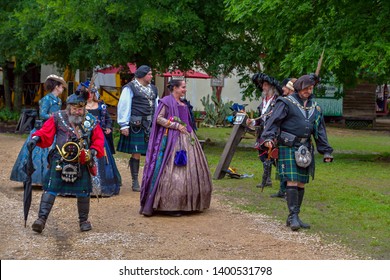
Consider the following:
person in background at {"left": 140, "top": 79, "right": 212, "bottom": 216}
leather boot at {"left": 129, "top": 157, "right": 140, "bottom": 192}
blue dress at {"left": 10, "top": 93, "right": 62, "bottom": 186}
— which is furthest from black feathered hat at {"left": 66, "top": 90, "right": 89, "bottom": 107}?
leather boot at {"left": 129, "top": 157, "right": 140, "bottom": 192}

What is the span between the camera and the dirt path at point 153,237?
7629 millimetres

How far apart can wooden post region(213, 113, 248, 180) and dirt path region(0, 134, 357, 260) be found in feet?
8.74

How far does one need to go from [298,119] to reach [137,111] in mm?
3598

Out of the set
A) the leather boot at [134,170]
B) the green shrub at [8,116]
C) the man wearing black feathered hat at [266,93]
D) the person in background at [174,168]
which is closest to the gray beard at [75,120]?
the person in background at [174,168]

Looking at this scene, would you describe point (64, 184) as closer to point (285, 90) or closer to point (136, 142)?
point (136, 142)

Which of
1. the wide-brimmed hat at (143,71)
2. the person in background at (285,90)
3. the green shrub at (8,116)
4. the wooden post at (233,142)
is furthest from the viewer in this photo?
the green shrub at (8,116)

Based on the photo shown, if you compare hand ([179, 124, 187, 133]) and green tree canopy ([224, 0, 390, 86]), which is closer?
hand ([179, 124, 187, 133])

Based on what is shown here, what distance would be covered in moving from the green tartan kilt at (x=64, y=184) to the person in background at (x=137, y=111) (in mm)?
3177

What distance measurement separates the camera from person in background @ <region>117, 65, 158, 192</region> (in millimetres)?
11859

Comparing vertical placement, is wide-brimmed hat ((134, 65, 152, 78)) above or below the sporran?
above

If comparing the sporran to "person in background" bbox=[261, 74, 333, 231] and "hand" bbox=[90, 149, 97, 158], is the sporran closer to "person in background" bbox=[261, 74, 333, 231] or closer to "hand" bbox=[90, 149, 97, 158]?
"person in background" bbox=[261, 74, 333, 231]

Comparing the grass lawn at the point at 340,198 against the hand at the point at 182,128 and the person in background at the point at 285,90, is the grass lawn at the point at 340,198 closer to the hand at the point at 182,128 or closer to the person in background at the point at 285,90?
the person in background at the point at 285,90

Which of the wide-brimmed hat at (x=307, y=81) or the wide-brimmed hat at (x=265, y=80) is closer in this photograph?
the wide-brimmed hat at (x=307, y=81)

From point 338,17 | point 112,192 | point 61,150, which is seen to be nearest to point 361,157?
point 338,17
